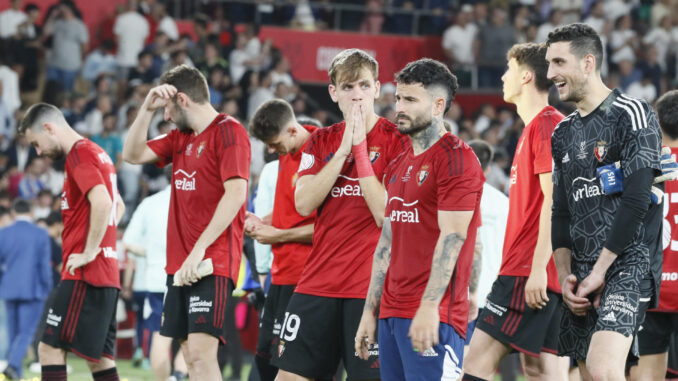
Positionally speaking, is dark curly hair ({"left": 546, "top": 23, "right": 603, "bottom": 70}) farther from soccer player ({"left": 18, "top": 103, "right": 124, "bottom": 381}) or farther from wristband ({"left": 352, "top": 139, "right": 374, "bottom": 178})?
soccer player ({"left": 18, "top": 103, "right": 124, "bottom": 381})

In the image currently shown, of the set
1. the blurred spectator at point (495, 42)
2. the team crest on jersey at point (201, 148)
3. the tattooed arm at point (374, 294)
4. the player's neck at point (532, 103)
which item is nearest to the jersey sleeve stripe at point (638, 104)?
the player's neck at point (532, 103)

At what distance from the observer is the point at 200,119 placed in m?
7.38

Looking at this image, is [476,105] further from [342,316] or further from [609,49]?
[342,316]

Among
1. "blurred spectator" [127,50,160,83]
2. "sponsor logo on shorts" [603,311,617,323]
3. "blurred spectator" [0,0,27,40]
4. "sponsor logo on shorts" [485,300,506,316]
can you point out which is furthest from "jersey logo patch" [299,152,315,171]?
"blurred spectator" [0,0,27,40]

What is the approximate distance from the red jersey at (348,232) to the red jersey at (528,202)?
35.8 inches

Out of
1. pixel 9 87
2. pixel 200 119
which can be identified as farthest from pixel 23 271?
pixel 200 119

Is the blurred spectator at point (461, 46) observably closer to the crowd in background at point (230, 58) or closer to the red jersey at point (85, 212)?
the crowd in background at point (230, 58)

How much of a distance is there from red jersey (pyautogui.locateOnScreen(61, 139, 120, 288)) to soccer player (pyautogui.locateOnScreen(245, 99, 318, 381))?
134 centimetres

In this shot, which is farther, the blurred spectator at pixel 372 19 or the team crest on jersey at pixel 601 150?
the blurred spectator at pixel 372 19

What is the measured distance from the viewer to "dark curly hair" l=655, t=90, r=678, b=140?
7191 mm

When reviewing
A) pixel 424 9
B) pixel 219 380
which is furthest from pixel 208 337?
pixel 424 9

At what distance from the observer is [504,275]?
679 centimetres

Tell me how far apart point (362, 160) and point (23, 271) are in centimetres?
865

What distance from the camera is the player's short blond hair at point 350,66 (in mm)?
6285
